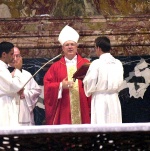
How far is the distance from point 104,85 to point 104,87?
0.09ft

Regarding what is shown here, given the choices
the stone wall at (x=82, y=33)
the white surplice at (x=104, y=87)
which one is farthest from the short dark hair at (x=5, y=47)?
the stone wall at (x=82, y=33)

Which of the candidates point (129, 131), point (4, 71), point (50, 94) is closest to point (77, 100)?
point (50, 94)

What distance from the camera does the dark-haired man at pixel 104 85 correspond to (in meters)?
7.98

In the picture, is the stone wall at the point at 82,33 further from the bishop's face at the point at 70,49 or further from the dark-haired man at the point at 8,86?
the dark-haired man at the point at 8,86

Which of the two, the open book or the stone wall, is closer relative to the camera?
the open book

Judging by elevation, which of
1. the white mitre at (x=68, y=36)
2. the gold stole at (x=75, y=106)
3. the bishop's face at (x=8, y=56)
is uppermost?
the white mitre at (x=68, y=36)

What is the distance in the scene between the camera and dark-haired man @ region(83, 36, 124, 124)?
7.98 m

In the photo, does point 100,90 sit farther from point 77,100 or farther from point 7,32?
point 7,32

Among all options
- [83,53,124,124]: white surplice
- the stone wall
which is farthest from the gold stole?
the stone wall

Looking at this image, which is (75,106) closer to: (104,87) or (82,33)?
(104,87)

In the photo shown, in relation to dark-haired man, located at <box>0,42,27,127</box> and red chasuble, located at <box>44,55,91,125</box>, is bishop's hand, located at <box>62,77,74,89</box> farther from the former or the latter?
dark-haired man, located at <box>0,42,27,127</box>

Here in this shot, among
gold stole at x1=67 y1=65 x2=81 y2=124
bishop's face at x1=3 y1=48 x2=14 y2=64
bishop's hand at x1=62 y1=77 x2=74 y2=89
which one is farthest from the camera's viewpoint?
gold stole at x1=67 y1=65 x2=81 y2=124

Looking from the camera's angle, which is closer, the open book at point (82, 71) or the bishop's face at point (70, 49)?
the open book at point (82, 71)

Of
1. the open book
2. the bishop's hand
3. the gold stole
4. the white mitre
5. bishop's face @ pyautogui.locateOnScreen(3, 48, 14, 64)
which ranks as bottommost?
the gold stole
